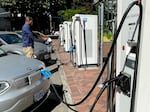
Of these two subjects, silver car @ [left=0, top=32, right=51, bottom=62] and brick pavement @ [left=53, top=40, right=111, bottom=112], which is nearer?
brick pavement @ [left=53, top=40, right=111, bottom=112]

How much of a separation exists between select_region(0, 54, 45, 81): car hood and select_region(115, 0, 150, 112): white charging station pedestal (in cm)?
221

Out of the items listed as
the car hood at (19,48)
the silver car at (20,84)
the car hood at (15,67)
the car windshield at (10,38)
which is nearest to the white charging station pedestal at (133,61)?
the silver car at (20,84)

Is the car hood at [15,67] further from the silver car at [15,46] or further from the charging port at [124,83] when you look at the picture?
the silver car at [15,46]

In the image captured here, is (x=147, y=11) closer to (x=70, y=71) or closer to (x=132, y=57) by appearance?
(x=132, y=57)

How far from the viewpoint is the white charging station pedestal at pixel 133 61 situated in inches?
69.8

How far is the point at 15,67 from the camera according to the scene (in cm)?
450

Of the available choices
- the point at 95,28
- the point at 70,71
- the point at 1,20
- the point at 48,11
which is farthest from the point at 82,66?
the point at 1,20

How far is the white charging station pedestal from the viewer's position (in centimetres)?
177

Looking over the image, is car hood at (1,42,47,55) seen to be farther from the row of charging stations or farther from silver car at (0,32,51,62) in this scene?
the row of charging stations

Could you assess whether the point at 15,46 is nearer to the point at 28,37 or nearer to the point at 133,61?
the point at 28,37

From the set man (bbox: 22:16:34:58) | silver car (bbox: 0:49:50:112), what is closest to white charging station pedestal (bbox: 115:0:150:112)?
silver car (bbox: 0:49:50:112)

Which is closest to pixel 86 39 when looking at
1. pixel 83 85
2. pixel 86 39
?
pixel 86 39

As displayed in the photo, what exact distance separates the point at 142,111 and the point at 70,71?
6932 mm

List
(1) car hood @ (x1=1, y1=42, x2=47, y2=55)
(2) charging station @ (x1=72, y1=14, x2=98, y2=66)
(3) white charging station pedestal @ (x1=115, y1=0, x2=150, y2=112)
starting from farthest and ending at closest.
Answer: (1) car hood @ (x1=1, y1=42, x2=47, y2=55), (2) charging station @ (x1=72, y1=14, x2=98, y2=66), (3) white charging station pedestal @ (x1=115, y1=0, x2=150, y2=112)
